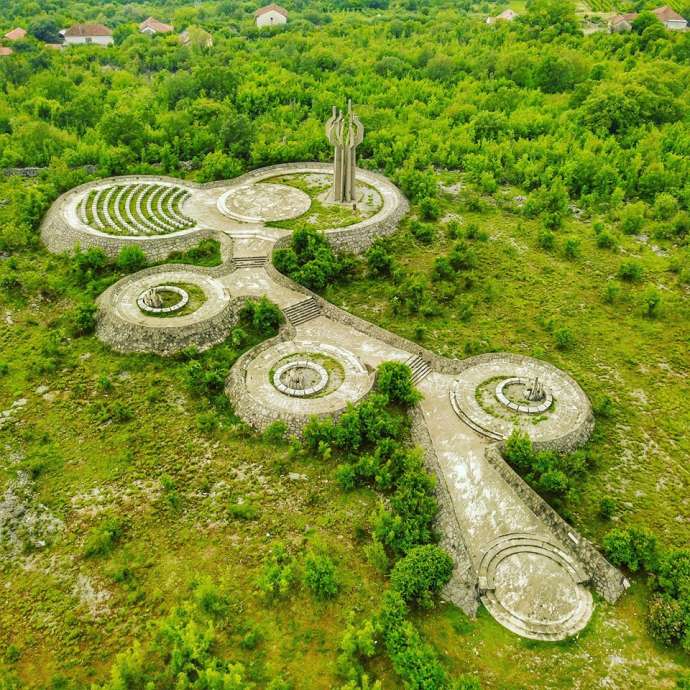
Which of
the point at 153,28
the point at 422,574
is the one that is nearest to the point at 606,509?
the point at 422,574

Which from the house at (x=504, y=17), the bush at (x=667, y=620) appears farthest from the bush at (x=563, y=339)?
the house at (x=504, y=17)

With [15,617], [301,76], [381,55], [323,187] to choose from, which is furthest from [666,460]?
[381,55]

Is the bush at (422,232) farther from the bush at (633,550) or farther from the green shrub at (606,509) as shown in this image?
the bush at (633,550)

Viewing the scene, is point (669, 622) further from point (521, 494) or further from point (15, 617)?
point (15, 617)

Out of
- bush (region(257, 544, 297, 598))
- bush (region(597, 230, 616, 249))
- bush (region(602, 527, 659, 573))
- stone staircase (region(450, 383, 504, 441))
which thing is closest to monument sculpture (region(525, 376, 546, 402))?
stone staircase (region(450, 383, 504, 441))

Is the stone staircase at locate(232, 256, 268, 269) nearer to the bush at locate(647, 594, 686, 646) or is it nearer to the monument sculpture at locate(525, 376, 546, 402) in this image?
the monument sculpture at locate(525, 376, 546, 402)

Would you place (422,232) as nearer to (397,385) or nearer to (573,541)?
(397,385)
